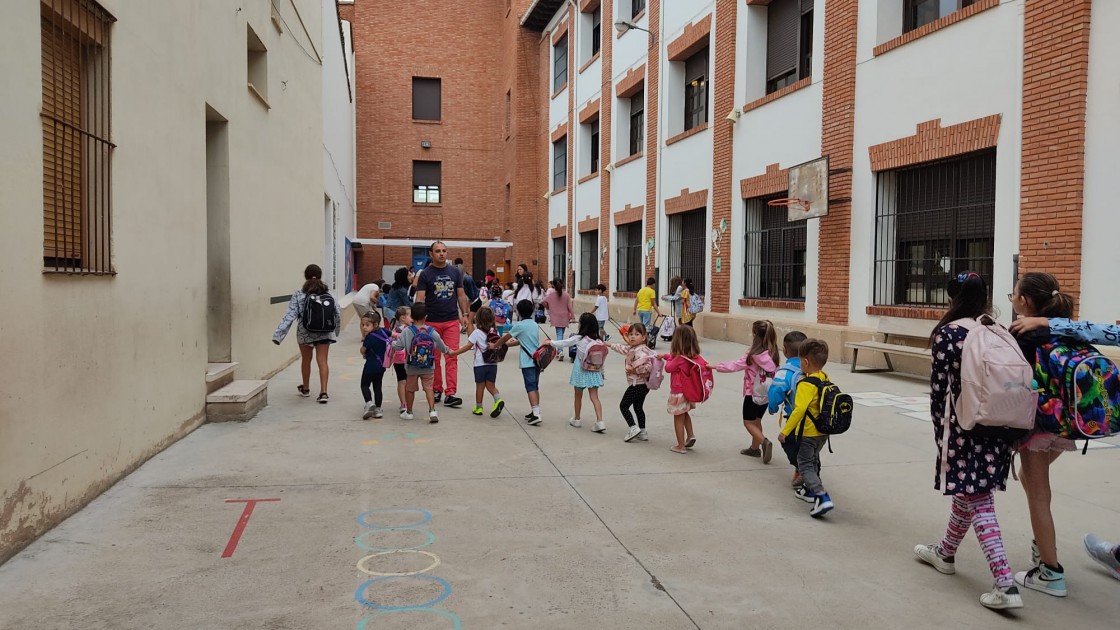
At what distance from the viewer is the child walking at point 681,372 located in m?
6.80

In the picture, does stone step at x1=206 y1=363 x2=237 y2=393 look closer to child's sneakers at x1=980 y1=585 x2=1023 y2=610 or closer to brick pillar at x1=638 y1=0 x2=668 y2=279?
child's sneakers at x1=980 y1=585 x2=1023 y2=610

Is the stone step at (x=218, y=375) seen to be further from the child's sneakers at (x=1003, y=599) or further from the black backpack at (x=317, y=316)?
the child's sneakers at (x=1003, y=599)

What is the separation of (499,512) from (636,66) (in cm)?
1889

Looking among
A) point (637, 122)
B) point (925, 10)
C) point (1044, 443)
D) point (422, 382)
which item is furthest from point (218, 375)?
point (637, 122)

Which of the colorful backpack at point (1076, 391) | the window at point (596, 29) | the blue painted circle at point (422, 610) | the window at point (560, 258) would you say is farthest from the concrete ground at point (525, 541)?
the window at point (560, 258)

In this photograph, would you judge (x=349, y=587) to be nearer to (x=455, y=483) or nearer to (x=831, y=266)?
(x=455, y=483)

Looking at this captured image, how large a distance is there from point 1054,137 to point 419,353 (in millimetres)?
7623

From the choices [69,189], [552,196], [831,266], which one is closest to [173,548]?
[69,189]

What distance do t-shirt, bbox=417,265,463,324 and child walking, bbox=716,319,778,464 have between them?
12.0ft

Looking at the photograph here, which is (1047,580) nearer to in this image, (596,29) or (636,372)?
(636,372)

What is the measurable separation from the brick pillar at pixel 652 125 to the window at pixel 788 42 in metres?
4.76

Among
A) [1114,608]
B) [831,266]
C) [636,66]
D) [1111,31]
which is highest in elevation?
[636,66]

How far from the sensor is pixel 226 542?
14.5 feet

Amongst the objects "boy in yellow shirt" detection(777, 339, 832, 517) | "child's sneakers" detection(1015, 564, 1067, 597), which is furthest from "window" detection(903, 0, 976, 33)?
"child's sneakers" detection(1015, 564, 1067, 597)
